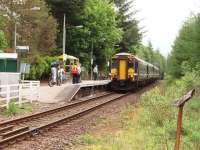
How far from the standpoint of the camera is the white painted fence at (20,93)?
23.5 m

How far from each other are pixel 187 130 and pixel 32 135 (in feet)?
14.1

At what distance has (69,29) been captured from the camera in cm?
7438

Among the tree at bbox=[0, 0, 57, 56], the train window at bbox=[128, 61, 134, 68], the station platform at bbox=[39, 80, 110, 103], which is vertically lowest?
the station platform at bbox=[39, 80, 110, 103]

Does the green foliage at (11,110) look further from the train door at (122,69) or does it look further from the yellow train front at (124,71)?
the train door at (122,69)

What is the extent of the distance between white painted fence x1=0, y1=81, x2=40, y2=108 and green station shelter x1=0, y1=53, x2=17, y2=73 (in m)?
1.37

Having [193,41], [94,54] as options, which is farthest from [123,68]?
[94,54]

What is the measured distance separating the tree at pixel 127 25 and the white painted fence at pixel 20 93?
230ft

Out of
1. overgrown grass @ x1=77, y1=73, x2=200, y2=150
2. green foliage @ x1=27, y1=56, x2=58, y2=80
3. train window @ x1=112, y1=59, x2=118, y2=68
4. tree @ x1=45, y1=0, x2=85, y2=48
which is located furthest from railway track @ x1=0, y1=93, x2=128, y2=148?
tree @ x1=45, y1=0, x2=85, y2=48

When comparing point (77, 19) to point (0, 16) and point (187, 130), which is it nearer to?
point (0, 16)

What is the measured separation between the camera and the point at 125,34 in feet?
323

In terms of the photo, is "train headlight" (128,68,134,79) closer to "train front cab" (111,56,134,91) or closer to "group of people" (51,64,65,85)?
"train front cab" (111,56,134,91)

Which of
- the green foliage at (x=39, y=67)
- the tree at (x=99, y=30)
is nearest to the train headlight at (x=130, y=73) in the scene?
the green foliage at (x=39, y=67)

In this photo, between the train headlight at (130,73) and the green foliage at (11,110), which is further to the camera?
the train headlight at (130,73)

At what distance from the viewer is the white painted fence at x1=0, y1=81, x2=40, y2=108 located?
77.0 feet
